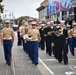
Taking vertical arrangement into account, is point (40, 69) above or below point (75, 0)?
below

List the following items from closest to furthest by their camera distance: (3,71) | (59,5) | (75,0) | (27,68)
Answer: (3,71) < (27,68) < (75,0) < (59,5)

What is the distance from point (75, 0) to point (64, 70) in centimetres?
4376

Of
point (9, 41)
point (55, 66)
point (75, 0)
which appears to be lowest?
point (55, 66)

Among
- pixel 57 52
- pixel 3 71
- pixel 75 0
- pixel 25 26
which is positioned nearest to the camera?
pixel 3 71

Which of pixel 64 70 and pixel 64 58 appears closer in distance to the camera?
pixel 64 70

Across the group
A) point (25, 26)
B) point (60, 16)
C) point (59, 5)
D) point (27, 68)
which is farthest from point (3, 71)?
point (60, 16)

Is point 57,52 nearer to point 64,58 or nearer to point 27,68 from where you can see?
point 64,58

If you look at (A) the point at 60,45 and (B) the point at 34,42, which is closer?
(B) the point at 34,42

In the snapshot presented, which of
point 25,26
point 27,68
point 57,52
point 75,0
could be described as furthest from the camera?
point 75,0

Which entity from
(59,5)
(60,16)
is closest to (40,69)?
(59,5)

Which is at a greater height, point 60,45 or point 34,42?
point 34,42

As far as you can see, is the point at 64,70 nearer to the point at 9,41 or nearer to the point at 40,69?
the point at 40,69

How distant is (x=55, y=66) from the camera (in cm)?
1594

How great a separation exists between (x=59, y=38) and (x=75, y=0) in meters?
41.3
